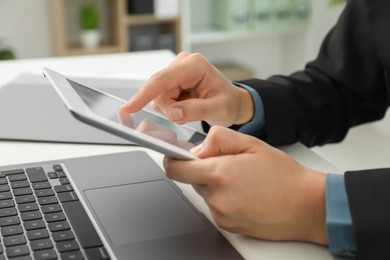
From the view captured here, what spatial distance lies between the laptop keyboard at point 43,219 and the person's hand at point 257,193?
12 cm

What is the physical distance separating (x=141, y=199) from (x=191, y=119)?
156 mm

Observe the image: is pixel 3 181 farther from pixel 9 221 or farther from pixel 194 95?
pixel 194 95

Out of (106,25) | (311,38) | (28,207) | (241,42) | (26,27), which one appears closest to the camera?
(28,207)

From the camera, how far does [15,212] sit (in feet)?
2.14

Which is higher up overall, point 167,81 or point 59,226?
point 167,81

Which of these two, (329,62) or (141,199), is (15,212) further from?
(329,62)

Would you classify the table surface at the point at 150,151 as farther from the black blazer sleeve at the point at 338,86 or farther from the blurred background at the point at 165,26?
the blurred background at the point at 165,26

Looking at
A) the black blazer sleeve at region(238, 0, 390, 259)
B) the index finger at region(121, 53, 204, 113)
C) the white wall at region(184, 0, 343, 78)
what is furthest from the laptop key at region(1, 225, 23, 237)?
the white wall at region(184, 0, 343, 78)

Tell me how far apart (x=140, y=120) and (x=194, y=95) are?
0.63ft

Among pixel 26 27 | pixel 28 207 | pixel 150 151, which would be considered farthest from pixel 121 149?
pixel 26 27

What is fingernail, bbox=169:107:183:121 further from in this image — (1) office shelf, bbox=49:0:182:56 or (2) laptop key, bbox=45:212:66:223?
(1) office shelf, bbox=49:0:182:56

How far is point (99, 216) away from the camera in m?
0.66

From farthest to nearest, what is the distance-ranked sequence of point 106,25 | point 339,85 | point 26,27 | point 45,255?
point 106,25, point 26,27, point 339,85, point 45,255

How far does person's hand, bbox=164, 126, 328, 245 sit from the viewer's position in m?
0.60
